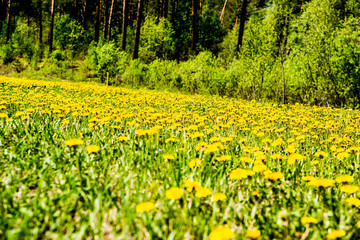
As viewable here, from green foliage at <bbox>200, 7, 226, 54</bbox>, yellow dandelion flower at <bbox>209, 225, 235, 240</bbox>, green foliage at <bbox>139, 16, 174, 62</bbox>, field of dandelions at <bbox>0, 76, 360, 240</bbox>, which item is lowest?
field of dandelions at <bbox>0, 76, 360, 240</bbox>

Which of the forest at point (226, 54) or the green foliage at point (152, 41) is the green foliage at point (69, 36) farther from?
the green foliage at point (152, 41)

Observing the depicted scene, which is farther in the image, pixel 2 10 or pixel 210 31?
pixel 2 10

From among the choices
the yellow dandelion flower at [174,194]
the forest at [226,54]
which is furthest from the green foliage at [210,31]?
the yellow dandelion flower at [174,194]

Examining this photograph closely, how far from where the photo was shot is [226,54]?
27.3 meters

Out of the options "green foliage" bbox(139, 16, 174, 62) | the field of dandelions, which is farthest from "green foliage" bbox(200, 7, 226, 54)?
the field of dandelions

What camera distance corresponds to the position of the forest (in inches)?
412

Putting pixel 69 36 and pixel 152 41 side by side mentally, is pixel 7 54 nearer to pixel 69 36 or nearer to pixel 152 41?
pixel 69 36


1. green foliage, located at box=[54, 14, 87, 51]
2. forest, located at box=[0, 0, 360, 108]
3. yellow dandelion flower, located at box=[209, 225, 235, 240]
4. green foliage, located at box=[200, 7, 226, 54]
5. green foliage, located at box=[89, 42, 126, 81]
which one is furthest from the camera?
green foliage, located at box=[200, 7, 226, 54]

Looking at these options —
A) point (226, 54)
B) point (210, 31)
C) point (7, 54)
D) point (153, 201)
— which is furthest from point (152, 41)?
point (153, 201)

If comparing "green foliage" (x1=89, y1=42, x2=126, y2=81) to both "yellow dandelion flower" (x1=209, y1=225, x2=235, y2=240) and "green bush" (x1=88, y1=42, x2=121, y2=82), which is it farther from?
"yellow dandelion flower" (x1=209, y1=225, x2=235, y2=240)

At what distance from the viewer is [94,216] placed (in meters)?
1.31

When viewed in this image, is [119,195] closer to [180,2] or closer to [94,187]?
[94,187]

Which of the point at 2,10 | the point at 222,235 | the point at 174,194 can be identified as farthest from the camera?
the point at 2,10

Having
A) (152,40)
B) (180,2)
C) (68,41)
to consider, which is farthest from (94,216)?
(180,2)
